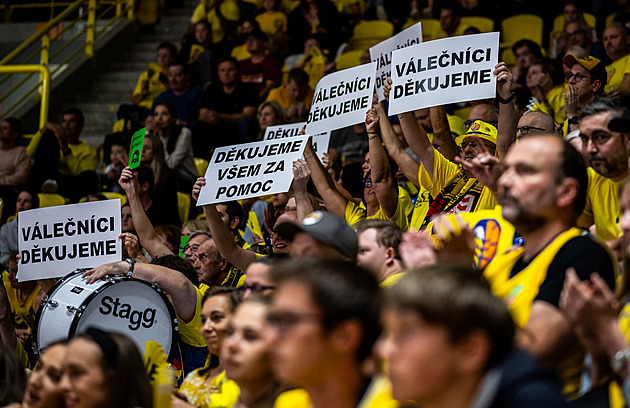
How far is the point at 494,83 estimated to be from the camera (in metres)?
5.59

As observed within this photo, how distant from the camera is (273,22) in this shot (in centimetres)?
1251

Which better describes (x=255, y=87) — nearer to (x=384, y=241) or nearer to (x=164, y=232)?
(x=164, y=232)

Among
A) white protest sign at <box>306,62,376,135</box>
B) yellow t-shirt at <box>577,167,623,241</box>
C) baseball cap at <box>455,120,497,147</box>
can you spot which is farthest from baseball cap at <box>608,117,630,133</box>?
white protest sign at <box>306,62,376,135</box>

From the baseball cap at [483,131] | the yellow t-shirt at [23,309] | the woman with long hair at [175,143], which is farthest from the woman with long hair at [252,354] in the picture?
the woman with long hair at [175,143]

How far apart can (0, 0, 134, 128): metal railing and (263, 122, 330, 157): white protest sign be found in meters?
4.75

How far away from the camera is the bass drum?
5.43 metres

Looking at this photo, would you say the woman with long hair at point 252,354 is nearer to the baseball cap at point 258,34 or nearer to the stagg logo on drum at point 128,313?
the stagg logo on drum at point 128,313

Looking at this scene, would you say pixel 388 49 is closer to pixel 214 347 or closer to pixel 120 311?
pixel 120 311

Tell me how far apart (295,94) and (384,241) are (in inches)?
242

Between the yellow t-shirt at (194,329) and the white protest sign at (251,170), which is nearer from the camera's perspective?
the yellow t-shirt at (194,329)

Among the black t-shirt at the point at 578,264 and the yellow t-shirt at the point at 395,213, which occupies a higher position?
the black t-shirt at the point at 578,264

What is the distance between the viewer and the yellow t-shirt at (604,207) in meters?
4.18

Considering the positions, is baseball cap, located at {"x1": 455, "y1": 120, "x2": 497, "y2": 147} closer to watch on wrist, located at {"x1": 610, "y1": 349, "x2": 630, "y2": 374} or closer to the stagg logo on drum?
the stagg logo on drum

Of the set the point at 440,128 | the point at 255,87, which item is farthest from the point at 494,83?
the point at 255,87
